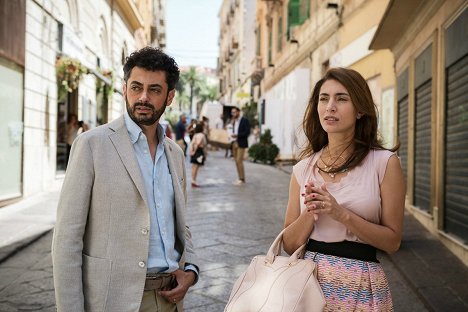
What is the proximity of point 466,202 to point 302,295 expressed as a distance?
4.57m

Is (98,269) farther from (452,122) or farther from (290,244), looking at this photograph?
(452,122)

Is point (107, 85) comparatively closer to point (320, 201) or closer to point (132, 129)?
point (132, 129)

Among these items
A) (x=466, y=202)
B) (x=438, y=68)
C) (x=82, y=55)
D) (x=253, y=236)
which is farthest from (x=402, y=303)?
(x=82, y=55)

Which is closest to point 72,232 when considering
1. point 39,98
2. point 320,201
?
point 320,201

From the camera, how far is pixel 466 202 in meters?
5.75

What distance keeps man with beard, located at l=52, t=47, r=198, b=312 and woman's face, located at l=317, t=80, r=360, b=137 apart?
0.62 m

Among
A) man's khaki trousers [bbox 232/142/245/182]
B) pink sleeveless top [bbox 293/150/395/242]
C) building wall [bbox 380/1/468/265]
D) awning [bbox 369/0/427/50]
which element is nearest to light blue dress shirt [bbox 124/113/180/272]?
pink sleeveless top [bbox 293/150/395/242]

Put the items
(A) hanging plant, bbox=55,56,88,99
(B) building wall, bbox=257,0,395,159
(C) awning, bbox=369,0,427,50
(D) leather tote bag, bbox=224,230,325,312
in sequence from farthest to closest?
(A) hanging plant, bbox=55,56,88,99 → (B) building wall, bbox=257,0,395,159 → (C) awning, bbox=369,0,427,50 → (D) leather tote bag, bbox=224,230,325,312

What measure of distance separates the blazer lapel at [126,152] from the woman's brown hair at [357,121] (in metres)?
0.73

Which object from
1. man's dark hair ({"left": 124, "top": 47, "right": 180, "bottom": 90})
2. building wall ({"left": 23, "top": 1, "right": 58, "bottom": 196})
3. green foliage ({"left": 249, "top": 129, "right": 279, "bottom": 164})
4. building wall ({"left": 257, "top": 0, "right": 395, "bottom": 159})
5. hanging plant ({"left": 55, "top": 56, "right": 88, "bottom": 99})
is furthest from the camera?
green foliage ({"left": 249, "top": 129, "right": 279, "bottom": 164})

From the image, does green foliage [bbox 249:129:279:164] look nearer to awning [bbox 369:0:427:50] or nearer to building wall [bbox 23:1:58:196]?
building wall [bbox 23:1:58:196]

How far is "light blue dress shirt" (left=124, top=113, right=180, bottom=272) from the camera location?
198 centimetres

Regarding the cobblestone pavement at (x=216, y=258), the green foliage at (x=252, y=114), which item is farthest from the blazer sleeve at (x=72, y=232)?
the green foliage at (x=252, y=114)

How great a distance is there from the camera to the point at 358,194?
1.97 m
